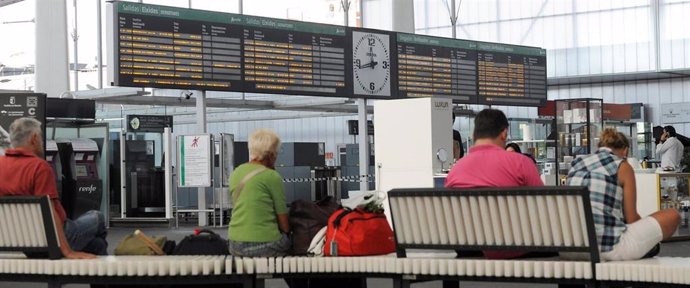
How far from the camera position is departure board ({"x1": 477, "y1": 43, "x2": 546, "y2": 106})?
21.9m

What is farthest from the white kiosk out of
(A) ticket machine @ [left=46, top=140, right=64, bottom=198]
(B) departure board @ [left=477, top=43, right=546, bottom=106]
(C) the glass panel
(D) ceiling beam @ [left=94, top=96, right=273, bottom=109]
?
(C) the glass panel

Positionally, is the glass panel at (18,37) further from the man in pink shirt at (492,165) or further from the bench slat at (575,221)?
the bench slat at (575,221)

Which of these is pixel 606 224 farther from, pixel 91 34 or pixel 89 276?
pixel 91 34

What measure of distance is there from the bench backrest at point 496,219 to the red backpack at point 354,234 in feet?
0.95

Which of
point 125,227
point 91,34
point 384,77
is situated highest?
point 91,34

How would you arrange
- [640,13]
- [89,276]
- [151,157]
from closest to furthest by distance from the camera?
[89,276], [151,157], [640,13]

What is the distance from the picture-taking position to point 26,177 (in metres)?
6.71

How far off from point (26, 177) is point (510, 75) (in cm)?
1657

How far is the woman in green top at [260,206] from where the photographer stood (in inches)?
256

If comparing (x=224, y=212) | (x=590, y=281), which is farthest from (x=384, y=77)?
(x=590, y=281)

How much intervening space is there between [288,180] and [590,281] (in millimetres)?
20213

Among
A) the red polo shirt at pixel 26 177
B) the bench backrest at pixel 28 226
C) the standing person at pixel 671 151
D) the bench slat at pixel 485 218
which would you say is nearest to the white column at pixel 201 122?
the standing person at pixel 671 151

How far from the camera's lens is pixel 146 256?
6730 millimetres

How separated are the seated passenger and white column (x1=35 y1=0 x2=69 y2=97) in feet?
53.6
